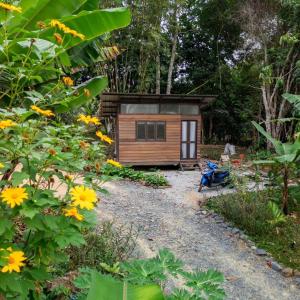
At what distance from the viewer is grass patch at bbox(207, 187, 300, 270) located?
4.84 meters

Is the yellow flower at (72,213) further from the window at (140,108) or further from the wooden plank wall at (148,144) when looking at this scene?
the window at (140,108)

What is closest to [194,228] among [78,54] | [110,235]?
[110,235]

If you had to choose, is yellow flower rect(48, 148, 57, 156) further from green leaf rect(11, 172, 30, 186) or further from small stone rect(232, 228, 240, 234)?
small stone rect(232, 228, 240, 234)

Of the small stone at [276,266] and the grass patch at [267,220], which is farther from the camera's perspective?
the grass patch at [267,220]

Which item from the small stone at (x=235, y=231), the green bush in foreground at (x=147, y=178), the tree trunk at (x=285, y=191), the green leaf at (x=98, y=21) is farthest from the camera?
the green bush in foreground at (x=147, y=178)

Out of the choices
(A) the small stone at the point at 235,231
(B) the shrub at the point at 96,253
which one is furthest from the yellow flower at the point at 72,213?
(A) the small stone at the point at 235,231

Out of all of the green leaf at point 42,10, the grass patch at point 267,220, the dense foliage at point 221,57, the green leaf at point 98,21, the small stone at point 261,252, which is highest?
the dense foliage at point 221,57

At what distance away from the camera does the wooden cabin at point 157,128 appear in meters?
12.1

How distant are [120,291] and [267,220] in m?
4.94

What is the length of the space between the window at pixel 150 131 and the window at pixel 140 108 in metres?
0.41

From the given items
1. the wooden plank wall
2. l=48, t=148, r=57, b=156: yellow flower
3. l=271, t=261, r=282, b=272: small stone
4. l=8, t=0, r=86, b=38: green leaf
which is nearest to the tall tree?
the wooden plank wall

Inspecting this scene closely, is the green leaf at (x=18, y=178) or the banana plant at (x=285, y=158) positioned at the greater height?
the green leaf at (x=18, y=178)

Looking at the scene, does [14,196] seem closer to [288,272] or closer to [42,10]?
[42,10]

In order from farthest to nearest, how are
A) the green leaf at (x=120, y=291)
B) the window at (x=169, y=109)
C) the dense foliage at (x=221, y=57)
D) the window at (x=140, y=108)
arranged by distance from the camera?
the dense foliage at (x=221, y=57)
the window at (x=169, y=109)
the window at (x=140, y=108)
the green leaf at (x=120, y=291)
